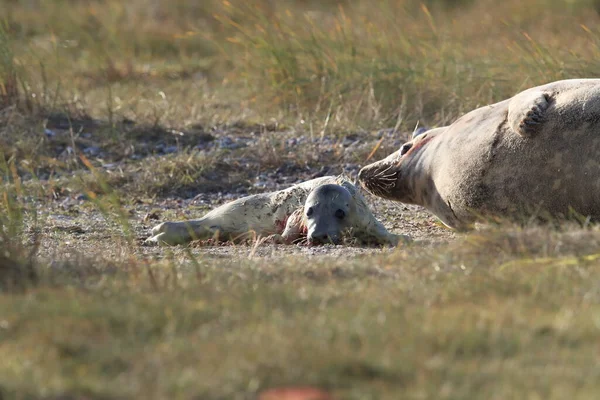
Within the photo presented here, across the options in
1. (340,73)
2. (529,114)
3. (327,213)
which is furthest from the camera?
(340,73)

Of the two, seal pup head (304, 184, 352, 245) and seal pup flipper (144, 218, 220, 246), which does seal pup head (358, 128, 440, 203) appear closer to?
seal pup head (304, 184, 352, 245)

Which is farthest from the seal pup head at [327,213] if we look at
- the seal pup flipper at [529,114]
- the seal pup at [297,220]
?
the seal pup flipper at [529,114]

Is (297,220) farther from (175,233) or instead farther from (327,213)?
(175,233)

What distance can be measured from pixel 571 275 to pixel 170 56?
455 inches

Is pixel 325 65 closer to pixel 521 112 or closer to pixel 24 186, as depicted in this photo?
pixel 24 186

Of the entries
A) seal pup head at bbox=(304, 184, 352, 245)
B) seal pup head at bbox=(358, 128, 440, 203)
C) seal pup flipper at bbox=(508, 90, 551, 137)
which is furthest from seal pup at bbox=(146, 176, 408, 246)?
seal pup flipper at bbox=(508, 90, 551, 137)

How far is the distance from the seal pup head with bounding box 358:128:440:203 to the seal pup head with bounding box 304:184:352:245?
0.50 meters

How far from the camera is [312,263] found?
496cm

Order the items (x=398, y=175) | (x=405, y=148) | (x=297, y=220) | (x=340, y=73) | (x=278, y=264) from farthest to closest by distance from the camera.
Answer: (x=340, y=73), (x=405, y=148), (x=398, y=175), (x=297, y=220), (x=278, y=264)

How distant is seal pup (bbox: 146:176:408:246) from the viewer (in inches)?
245

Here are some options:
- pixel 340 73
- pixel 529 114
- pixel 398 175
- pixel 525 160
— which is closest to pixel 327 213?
pixel 398 175

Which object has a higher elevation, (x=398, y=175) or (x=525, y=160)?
(x=525, y=160)

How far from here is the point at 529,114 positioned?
18.5 ft

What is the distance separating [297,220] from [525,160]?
150 centimetres
